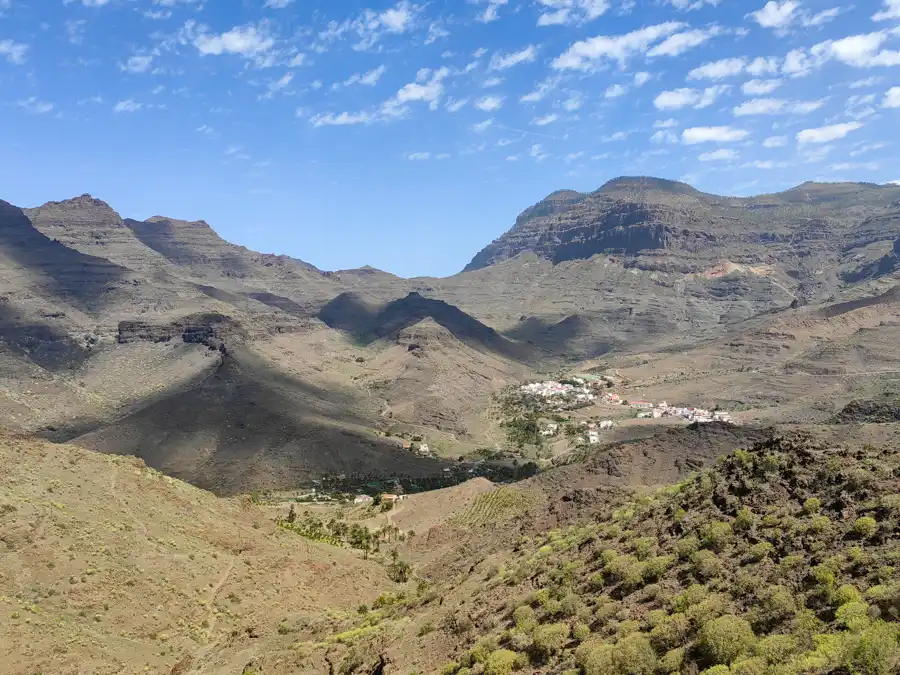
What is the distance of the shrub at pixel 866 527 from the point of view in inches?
736

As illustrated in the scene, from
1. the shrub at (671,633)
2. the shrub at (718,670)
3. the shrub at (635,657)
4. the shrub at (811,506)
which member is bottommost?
the shrub at (635,657)

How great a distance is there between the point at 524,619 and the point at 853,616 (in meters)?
9.93

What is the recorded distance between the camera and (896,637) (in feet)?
43.5

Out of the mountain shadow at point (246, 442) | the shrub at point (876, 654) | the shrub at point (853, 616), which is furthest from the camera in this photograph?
the mountain shadow at point (246, 442)

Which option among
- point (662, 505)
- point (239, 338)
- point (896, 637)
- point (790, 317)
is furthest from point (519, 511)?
point (790, 317)

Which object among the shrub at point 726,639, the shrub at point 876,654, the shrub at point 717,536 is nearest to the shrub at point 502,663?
the shrub at point 726,639

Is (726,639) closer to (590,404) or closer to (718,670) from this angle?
(718,670)

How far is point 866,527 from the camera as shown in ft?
61.9

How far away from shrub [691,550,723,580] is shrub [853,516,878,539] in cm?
389

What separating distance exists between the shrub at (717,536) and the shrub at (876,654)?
796cm

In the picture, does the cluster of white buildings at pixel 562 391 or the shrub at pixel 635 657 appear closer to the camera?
the shrub at pixel 635 657

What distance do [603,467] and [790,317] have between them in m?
154

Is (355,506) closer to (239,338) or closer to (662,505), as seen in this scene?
(662,505)

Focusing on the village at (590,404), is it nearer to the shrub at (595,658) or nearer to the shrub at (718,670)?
the shrub at (595,658)
